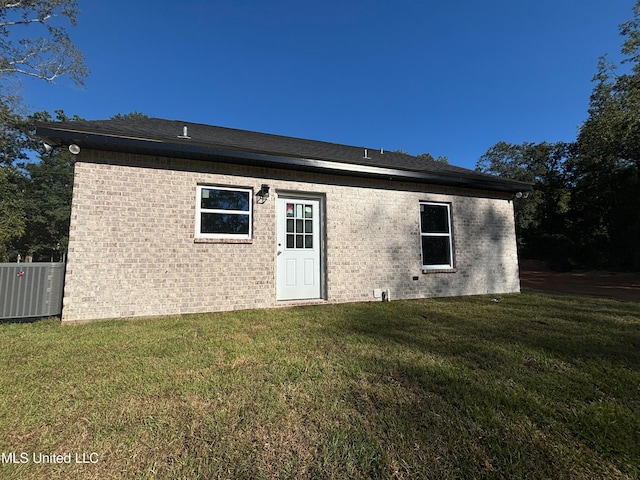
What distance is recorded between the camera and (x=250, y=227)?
5875mm

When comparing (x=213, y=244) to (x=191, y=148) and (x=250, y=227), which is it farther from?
(x=191, y=148)

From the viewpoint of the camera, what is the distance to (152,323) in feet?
15.1

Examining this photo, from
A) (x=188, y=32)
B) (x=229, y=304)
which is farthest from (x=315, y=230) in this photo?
(x=188, y=32)

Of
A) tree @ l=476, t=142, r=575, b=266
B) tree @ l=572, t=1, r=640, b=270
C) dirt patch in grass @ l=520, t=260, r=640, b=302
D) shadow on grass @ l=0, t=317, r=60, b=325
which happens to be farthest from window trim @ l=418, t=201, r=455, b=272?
tree @ l=476, t=142, r=575, b=266

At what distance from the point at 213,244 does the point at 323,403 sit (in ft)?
13.6

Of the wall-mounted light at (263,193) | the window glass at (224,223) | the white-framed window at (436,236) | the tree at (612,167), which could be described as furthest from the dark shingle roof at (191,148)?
the tree at (612,167)

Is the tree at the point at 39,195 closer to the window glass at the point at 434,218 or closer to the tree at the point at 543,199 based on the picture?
the window glass at the point at 434,218

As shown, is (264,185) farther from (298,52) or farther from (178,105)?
(178,105)

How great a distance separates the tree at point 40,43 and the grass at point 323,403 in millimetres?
14207

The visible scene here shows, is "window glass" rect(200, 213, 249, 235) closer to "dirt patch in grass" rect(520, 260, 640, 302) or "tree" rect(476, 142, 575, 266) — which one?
"dirt patch in grass" rect(520, 260, 640, 302)

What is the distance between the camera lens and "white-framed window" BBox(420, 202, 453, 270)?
24.3 feet

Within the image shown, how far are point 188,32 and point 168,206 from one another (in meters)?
7.37

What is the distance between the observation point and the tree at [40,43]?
474 inches

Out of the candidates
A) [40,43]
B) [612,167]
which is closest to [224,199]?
[40,43]
